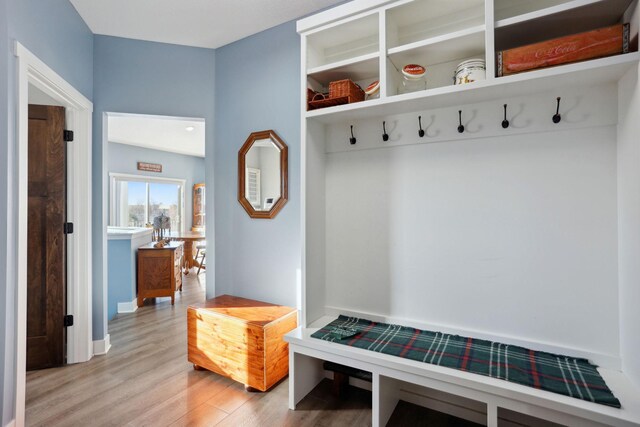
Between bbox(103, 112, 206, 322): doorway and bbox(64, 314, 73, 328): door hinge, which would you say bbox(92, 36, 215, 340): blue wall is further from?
bbox(103, 112, 206, 322): doorway

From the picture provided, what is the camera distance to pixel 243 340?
2.25m

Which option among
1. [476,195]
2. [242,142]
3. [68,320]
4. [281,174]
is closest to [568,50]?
[476,195]

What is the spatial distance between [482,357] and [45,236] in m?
3.07

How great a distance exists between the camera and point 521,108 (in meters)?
1.73

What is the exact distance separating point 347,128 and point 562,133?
118cm

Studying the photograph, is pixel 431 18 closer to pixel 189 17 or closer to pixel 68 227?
Answer: pixel 189 17

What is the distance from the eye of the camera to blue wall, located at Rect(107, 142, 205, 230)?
6684 mm

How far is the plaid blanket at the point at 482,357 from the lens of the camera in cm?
137

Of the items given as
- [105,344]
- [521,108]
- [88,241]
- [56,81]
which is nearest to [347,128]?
[521,108]

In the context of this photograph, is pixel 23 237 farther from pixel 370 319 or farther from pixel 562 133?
pixel 562 133

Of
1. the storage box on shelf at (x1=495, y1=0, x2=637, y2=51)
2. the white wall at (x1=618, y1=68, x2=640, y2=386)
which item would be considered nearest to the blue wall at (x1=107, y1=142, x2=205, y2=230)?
the storage box on shelf at (x1=495, y1=0, x2=637, y2=51)

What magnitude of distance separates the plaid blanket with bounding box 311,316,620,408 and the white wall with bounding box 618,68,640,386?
193 millimetres

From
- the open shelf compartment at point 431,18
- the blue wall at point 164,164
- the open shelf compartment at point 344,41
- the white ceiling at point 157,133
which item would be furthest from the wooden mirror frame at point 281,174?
the blue wall at point 164,164

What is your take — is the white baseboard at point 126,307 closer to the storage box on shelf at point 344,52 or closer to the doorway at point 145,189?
the doorway at point 145,189
